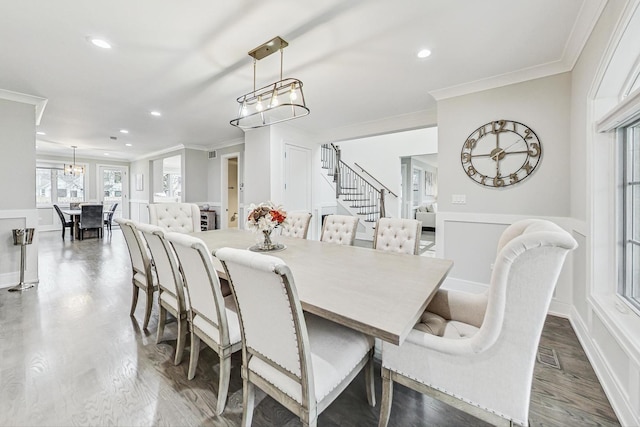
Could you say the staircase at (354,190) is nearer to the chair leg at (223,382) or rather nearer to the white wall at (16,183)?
the white wall at (16,183)

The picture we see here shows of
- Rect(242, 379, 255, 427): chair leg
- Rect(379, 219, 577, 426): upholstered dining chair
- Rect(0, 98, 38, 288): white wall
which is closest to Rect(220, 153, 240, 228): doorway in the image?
Rect(0, 98, 38, 288): white wall

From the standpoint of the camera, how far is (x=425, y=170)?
10414 mm

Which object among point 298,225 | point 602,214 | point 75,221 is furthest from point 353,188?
point 75,221

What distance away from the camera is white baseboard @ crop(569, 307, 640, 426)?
4.62ft

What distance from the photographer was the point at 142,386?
172 centimetres

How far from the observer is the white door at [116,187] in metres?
9.49

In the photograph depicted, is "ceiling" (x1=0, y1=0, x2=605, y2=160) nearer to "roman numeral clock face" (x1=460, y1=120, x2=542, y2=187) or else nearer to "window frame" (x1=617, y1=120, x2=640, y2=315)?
"roman numeral clock face" (x1=460, y1=120, x2=542, y2=187)

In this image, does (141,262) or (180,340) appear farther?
(141,262)

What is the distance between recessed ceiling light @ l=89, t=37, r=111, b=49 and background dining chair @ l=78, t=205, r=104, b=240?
5922 millimetres

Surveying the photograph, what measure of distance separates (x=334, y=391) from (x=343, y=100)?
339cm

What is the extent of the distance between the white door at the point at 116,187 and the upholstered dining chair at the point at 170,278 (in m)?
9.51

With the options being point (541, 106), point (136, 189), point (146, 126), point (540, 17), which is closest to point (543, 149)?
point (541, 106)

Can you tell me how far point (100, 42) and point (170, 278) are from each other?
211 centimetres

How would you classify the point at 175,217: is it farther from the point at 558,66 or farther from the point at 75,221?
the point at 75,221
